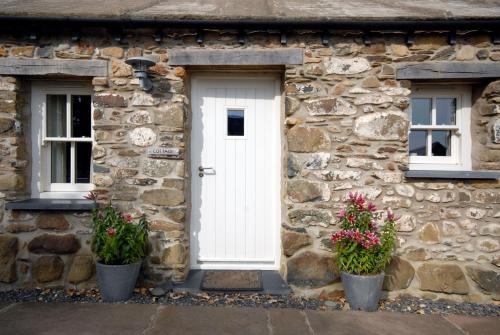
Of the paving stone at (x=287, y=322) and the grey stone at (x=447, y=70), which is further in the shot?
the grey stone at (x=447, y=70)

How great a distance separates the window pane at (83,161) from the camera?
402 cm

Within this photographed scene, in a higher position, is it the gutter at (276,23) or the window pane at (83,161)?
the gutter at (276,23)

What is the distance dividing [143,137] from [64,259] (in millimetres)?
1698

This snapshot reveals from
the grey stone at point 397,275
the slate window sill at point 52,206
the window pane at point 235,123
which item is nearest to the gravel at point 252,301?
the grey stone at point 397,275

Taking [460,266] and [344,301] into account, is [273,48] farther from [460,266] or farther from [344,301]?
[460,266]

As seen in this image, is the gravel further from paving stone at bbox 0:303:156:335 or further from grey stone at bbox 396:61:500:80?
grey stone at bbox 396:61:500:80

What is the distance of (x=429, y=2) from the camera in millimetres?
4121

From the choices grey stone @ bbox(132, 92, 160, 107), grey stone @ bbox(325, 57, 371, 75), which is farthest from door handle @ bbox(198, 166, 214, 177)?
grey stone @ bbox(325, 57, 371, 75)

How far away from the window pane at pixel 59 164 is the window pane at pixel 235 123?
2093 mm

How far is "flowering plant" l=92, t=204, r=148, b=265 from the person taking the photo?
3.30 m

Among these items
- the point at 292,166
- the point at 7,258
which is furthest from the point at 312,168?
the point at 7,258

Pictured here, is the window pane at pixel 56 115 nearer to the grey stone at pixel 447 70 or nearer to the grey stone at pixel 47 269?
the grey stone at pixel 47 269

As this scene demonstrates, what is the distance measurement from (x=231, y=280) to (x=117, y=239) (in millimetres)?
1379

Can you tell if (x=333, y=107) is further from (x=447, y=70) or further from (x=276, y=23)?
(x=447, y=70)
